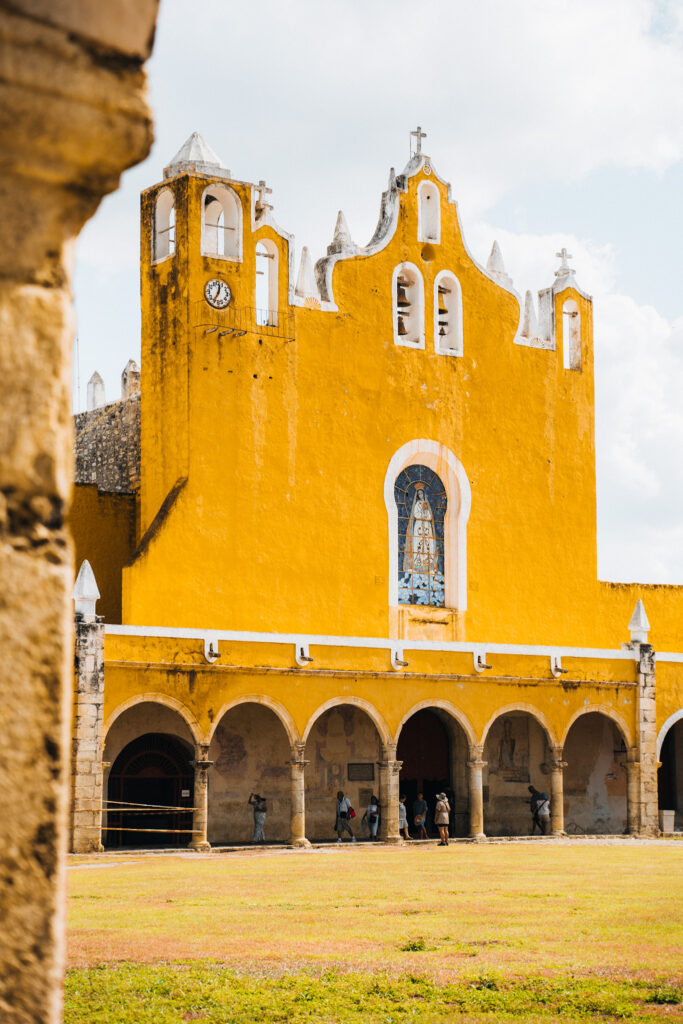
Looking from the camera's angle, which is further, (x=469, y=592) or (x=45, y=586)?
(x=469, y=592)

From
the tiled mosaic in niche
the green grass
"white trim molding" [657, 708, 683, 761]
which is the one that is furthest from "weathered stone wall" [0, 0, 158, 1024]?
"white trim molding" [657, 708, 683, 761]

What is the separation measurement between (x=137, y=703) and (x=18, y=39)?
21896mm

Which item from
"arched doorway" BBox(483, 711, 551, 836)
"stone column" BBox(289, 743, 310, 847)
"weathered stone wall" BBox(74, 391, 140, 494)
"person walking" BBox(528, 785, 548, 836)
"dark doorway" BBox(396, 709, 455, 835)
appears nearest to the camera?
"stone column" BBox(289, 743, 310, 847)

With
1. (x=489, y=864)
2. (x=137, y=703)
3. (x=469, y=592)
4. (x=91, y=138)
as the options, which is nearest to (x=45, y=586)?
(x=91, y=138)

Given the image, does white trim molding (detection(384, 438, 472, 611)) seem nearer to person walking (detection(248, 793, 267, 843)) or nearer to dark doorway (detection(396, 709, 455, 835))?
dark doorway (detection(396, 709, 455, 835))

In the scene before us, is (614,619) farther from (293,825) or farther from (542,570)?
(293,825)

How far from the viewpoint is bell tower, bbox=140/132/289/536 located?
84.9ft

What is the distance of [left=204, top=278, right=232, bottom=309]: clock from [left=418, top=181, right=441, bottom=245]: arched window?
4.85m

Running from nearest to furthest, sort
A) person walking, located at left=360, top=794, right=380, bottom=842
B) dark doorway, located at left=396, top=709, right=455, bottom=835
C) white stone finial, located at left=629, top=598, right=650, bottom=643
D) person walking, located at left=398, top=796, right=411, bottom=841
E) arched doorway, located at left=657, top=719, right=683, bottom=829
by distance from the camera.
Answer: person walking, located at left=398, top=796, right=411, bottom=841 < person walking, located at left=360, top=794, right=380, bottom=842 < dark doorway, located at left=396, top=709, right=455, bottom=835 < white stone finial, located at left=629, top=598, right=650, bottom=643 < arched doorway, located at left=657, top=719, right=683, bottom=829

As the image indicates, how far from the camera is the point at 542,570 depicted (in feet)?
97.1

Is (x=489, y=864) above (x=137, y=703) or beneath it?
beneath

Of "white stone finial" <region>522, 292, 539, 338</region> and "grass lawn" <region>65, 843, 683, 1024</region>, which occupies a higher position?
"white stone finial" <region>522, 292, 539, 338</region>

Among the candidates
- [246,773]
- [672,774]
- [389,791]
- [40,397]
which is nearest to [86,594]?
[246,773]

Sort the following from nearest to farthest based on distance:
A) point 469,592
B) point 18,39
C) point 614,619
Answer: point 18,39
point 469,592
point 614,619
